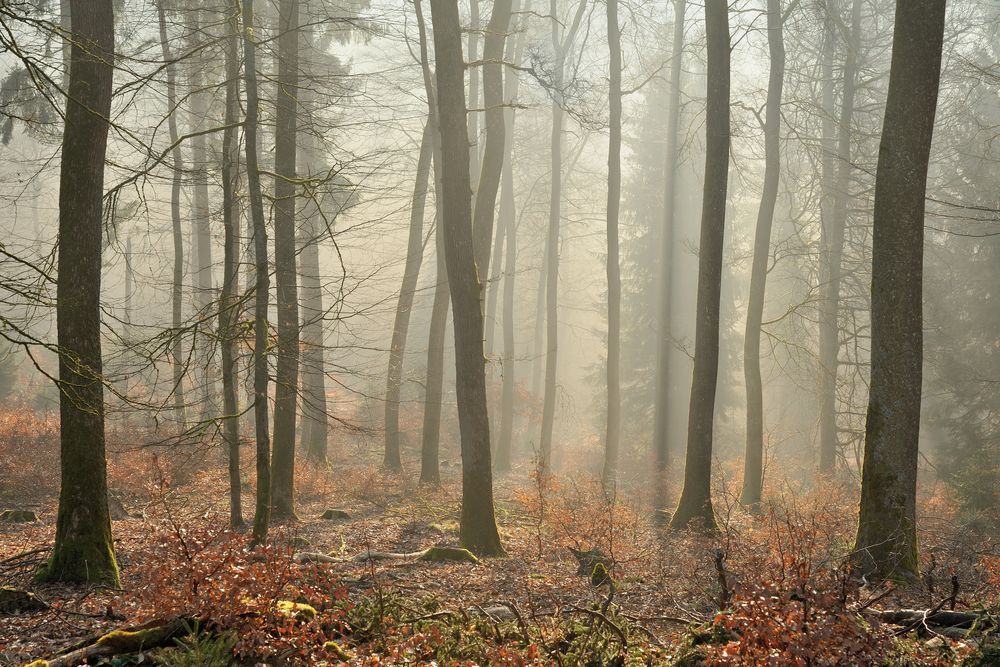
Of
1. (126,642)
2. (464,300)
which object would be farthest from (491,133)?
(126,642)

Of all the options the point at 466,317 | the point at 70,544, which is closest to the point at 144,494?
the point at 70,544

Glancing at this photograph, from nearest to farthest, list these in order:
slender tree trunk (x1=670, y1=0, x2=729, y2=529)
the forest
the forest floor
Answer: the forest floor
the forest
slender tree trunk (x1=670, y1=0, x2=729, y2=529)

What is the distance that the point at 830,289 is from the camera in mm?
18188

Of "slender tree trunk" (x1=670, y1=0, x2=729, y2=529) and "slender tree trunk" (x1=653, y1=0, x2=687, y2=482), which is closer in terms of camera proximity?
"slender tree trunk" (x1=670, y1=0, x2=729, y2=529)

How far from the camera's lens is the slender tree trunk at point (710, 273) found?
35.4 ft

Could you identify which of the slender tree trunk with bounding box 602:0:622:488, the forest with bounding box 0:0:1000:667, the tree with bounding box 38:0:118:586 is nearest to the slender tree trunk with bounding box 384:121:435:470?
the forest with bounding box 0:0:1000:667

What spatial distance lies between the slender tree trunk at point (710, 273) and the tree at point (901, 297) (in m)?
3.52

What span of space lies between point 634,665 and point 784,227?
95.9 feet

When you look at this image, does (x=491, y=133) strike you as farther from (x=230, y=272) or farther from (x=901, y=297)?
(x=901, y=297)

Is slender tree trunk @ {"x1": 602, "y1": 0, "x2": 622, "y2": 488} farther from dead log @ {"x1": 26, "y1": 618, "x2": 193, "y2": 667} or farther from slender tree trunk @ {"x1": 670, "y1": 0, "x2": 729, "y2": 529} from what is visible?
dead log @ {"x1": 26, "y1": 618, "x2": 193, "y2": 667}

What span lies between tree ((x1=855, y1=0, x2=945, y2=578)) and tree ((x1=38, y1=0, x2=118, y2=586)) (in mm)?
7555

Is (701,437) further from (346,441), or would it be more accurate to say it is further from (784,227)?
(784,227)

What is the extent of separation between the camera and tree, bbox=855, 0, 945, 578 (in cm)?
713

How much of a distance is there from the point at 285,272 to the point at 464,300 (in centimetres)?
239
